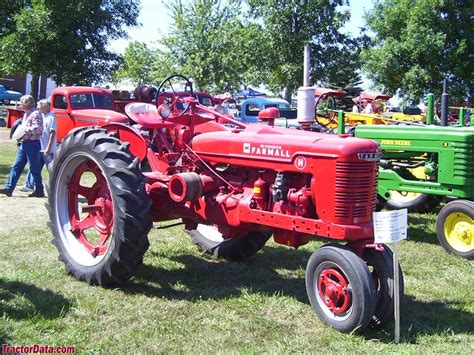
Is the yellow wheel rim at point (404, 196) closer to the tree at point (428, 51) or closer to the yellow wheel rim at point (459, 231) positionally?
the yellow wheel rim at point (459, 231)

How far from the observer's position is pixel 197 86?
27.1 m

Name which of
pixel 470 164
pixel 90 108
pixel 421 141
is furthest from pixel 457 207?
pixel 90 108

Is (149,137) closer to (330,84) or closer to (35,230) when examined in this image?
(35,230)

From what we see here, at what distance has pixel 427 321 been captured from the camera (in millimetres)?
3957

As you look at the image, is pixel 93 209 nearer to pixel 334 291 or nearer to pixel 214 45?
pixel 334 291

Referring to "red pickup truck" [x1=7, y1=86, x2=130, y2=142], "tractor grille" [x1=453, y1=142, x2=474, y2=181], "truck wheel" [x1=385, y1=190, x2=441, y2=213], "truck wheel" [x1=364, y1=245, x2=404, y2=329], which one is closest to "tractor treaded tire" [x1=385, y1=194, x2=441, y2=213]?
"truck wheel" [x1=385, y1=190, x2=441, y2=213]

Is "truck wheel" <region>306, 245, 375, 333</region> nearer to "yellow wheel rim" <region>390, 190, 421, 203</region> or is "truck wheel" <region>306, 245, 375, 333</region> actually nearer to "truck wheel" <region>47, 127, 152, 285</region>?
"truck wheel" <region>47, 127, 152, 285</region>

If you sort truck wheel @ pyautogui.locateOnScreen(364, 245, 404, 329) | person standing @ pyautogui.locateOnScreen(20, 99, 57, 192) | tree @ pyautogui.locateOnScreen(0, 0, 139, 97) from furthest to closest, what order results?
tree @ pyautogui.locateOnScreen(0, 0, 139, 97), person standing @ pyautogui.locateOnScreen(20, 99, 57, 192), truck wheel @ pyautogui.locateOnScreen(364, 245, 404, 329)

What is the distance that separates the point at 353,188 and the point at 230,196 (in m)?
1.05

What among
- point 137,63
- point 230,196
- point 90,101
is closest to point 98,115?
point 90,101

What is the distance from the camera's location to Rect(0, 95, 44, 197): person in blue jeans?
849 cm

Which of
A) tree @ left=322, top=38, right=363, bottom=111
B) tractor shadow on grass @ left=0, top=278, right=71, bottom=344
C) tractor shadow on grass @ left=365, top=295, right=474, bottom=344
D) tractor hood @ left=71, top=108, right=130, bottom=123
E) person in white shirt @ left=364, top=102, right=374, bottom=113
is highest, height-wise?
tree @ left=322, top=38, right=363, bottom=111

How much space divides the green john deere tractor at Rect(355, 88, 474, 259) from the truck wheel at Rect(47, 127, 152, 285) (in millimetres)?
3430

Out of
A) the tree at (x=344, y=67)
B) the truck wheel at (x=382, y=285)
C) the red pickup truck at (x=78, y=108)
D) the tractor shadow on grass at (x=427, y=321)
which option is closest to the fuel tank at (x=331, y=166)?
the truck wheel at (x=382, y=285)
